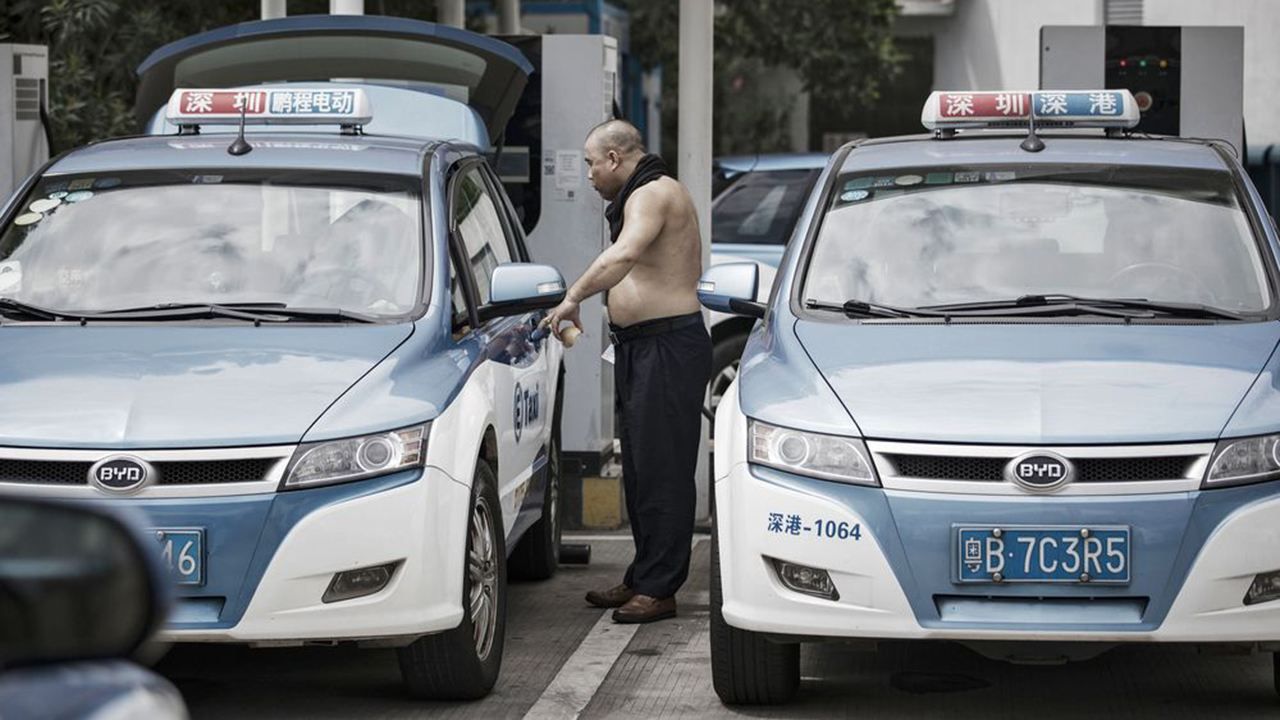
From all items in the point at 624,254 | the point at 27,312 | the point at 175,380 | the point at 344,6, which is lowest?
the point at 175,380

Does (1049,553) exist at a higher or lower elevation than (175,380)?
lower

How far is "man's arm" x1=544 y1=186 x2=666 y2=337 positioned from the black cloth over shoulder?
133mm

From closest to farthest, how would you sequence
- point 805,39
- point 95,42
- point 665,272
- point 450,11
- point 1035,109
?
point 1035,109, point 665,272, point 450,11, point 95,42, point 805,39

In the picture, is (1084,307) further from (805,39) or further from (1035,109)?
(805,39)

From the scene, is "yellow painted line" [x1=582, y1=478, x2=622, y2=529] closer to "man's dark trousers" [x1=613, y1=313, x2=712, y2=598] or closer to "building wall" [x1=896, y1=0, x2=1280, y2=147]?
"man's dark trousers" [x1=613, y1=313, x2=712, y2=598]

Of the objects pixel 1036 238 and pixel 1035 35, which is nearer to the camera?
pixel 1036 238

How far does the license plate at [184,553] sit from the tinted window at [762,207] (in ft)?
23.3

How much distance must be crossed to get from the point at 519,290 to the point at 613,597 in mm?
1538

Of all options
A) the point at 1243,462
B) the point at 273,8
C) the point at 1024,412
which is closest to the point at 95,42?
the point at 273,8

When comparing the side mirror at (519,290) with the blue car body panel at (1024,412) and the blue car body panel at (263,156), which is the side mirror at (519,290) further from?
the blue car body panel at (1024,412)

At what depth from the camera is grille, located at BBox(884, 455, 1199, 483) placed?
554cm

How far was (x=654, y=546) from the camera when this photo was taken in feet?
25.1

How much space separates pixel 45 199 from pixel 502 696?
2.37 meters

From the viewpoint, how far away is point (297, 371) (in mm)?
6027
